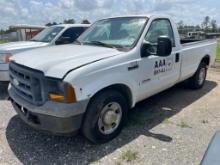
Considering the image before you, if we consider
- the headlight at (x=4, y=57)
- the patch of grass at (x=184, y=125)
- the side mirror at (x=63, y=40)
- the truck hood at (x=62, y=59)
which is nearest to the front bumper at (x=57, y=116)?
the truck hood at (x=62, y=59)

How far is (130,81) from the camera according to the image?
4.01m

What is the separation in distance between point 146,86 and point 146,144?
1031 millimetres

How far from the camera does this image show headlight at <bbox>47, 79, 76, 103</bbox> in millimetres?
3143

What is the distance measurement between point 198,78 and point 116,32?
3.18 meters

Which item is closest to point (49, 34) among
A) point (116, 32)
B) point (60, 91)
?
point (116, 32)

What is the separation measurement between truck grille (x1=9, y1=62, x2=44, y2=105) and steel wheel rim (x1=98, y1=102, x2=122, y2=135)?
919 mm

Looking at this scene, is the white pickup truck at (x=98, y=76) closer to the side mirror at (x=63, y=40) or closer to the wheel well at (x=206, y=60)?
the wheel well at (x=206, y=60)

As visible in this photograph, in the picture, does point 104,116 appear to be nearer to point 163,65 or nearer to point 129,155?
point 129,155

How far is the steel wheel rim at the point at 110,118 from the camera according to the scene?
3745 millimetres

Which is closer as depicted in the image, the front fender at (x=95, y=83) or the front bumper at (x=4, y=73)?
the front fender at (x=95, y=83)

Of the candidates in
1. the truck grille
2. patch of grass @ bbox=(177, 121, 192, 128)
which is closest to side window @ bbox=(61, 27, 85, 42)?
the truck grille

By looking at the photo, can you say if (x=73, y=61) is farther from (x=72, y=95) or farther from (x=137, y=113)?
(x=137, y=113)

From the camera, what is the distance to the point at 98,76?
3.47 meters

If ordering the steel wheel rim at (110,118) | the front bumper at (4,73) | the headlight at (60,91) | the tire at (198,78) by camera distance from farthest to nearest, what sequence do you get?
1. the tire at (198,78)
2. the front bumper at (4,73)
3. the steel wheel rim at (110,118)
4. the headlight at (60,91)
